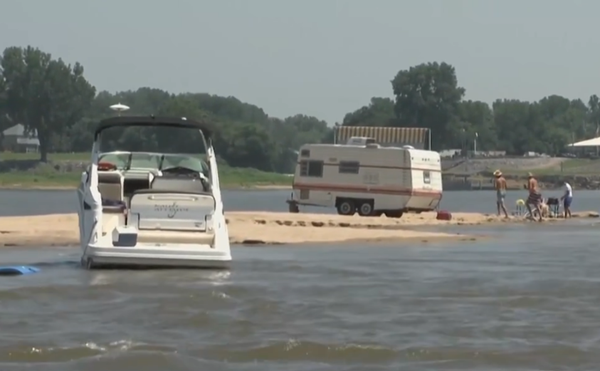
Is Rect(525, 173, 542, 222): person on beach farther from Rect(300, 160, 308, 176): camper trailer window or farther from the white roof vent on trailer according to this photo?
Rect(300, 160, 308, 176): camper trailer window

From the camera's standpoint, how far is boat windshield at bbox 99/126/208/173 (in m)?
23.3

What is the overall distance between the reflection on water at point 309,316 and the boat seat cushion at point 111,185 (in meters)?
1.24

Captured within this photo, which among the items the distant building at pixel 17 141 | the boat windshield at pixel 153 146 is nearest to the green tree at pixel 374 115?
the distant building at pixel 17 141

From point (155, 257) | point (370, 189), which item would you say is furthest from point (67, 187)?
point (155, 257)

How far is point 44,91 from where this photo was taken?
419ft

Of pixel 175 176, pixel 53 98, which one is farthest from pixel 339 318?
pixel 53 98

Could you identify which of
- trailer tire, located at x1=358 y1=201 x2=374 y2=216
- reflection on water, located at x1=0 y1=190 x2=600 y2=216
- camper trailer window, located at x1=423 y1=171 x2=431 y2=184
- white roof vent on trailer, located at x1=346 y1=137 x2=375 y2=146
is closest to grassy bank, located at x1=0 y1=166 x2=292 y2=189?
reflection on water, located at x1=0 y1=190 x2=600 y2=216

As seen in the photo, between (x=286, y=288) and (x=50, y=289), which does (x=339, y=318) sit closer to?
(x=286, y=288)

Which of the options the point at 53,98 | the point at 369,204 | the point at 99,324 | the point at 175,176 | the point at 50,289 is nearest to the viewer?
the point at 99,324

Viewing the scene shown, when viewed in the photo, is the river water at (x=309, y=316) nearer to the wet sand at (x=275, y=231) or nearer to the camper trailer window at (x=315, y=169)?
the wet sand at (x=275, y=231)

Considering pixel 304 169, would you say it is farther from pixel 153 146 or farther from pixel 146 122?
pixel 153 146

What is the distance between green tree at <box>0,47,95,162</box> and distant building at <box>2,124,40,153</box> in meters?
13.1

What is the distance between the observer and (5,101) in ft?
432

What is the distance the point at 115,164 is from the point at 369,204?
58.8 ft
